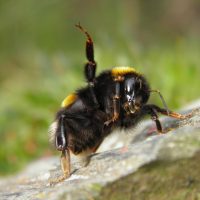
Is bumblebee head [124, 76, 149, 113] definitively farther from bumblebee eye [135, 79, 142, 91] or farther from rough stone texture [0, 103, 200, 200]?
rough stone texture [0, 103, 200, 200]

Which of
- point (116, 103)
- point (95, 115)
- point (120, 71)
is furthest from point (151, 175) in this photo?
point (120, 71)

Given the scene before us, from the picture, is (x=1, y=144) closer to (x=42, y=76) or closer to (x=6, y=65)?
(x=42, y=76)

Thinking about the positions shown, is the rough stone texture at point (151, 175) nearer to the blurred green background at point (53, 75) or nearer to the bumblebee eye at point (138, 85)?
the bumblebee eye at point (138, 85)

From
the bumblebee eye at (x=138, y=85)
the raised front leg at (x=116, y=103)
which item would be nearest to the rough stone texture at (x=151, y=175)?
the raised front leg at (x=116, y=103)

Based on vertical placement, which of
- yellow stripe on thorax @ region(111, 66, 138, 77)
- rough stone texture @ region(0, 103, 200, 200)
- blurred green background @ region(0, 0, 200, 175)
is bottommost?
rough stone texture @ region(0, 103, 200, 200)

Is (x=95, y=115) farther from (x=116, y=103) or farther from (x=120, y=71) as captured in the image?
(x=120, y=71)

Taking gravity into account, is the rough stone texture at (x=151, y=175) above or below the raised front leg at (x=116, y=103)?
below

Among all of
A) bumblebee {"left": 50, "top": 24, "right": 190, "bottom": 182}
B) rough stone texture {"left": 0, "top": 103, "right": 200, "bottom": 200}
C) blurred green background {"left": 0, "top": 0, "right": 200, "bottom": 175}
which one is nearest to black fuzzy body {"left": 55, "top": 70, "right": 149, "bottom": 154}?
bumblebee {"left": 50, "top": 24, "right": 190, "bottom": 182}
